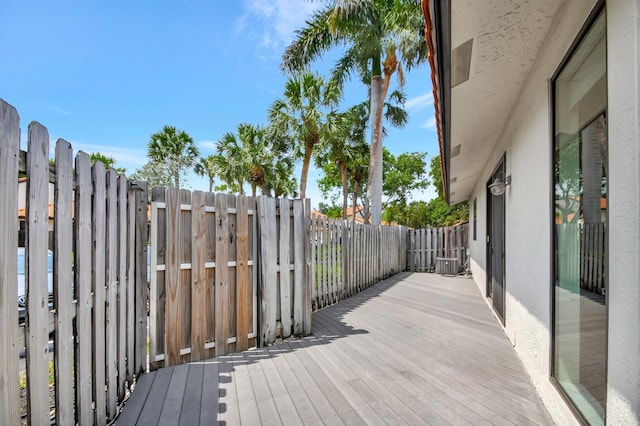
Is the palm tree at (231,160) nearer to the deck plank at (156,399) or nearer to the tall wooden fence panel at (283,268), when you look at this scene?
the tall wooden fence panel at (283,268)

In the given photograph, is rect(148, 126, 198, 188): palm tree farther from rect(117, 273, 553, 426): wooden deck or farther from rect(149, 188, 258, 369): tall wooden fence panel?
rect(117, 273, 553, 426): wooden deck

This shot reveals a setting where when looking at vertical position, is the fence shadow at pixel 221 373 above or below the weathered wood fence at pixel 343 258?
below

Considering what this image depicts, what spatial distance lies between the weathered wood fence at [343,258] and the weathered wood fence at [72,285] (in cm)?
218

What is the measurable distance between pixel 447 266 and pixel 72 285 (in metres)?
10.0

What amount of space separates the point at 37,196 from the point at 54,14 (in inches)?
206

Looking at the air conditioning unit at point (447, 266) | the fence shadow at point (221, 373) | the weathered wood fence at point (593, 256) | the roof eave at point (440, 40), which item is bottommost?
the air conditioning unit at point (447, 266)

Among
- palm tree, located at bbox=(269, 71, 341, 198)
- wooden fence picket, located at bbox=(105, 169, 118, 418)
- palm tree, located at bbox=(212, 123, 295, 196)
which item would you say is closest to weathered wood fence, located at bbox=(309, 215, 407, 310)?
wooden fence picket, located at bbox=(105, 169, 118, 418)

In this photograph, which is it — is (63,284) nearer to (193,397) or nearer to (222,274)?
(193,397)

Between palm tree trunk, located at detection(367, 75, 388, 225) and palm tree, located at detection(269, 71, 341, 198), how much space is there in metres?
2.29

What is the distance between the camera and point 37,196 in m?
1.30

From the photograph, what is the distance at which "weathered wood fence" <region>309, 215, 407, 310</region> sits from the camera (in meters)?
5.32

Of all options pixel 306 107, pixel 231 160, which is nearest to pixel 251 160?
pixel 231 160

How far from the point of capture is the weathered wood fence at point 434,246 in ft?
34.0

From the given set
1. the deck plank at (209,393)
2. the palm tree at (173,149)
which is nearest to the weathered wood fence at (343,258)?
the deck plank at (209,393)
